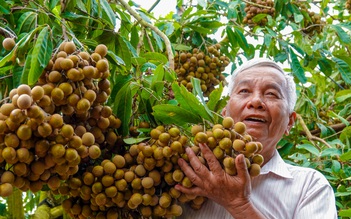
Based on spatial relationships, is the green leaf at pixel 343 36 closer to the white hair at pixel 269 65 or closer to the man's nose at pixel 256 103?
the white hair at pixel 269 65

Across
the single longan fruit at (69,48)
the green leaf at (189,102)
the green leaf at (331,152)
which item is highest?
the single longan fruit at (69,48)

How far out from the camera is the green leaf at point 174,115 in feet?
5.12

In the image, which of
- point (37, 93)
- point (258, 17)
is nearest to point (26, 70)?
point (37, 93)

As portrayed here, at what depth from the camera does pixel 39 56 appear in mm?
1366

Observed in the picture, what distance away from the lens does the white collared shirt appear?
1.80 meters

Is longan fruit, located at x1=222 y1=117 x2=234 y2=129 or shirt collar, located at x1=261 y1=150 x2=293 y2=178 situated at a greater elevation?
longan fruit, located at x1=222 y1=117 x2=234 y2=129

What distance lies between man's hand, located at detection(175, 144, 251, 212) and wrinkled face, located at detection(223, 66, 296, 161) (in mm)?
345

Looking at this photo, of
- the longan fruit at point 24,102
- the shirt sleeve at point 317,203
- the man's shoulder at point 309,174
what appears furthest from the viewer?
the man's shoulder at point 309,174

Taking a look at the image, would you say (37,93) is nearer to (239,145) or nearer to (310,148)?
(239,145)

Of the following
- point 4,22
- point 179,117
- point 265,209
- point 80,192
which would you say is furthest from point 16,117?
point 265,209

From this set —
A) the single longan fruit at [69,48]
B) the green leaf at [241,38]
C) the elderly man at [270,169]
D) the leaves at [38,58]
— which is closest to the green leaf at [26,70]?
the leaves at [38,58]

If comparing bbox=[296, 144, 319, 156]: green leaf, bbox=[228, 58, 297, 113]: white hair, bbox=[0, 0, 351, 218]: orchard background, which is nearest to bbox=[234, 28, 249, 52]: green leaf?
bbox=[0, 0, 351, 218]: orchard background

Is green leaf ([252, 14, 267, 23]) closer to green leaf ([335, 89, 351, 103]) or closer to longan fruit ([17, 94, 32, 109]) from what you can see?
green leaf ([335, 89, 351, 103])

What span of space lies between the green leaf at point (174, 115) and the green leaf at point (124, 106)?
0.08 m
